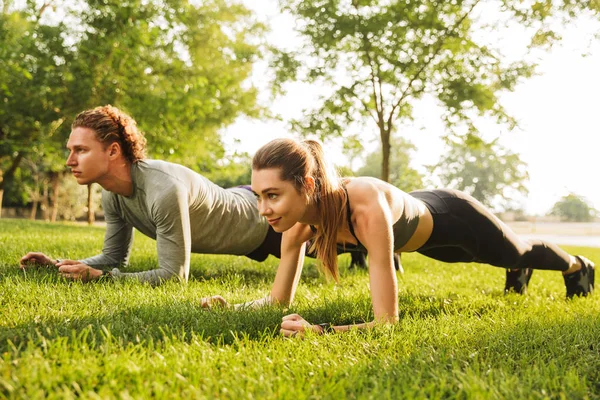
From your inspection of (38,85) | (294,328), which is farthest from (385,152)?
(294,328)

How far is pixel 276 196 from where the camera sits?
2963 mm

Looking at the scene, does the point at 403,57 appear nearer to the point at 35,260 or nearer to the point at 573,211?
the point at 35,260

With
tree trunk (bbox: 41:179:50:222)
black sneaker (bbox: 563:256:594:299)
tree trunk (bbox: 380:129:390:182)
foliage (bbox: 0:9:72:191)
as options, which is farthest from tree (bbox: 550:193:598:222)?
black sneaker (bbox: 563:256:594:299)

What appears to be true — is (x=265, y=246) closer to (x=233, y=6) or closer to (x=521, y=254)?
(x=521, y=254)

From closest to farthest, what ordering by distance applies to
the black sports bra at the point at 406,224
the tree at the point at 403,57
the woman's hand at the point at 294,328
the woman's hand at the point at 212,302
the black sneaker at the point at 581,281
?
the woman's hand at the point at 294,328 < the woman's hand at the point at 212,302 < the black sports bra at the point at 406,224 < the black sneaker at the point at 581,281 < the tree at the point at 403,57

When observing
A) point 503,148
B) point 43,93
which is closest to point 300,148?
point 503,148

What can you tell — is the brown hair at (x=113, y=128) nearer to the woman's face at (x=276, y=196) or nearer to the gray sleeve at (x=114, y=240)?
the gray sleeve at (x=114, y=240)

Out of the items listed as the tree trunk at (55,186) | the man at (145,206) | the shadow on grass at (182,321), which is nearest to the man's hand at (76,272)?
the man at (145,206)

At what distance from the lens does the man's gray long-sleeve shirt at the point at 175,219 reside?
4.02m

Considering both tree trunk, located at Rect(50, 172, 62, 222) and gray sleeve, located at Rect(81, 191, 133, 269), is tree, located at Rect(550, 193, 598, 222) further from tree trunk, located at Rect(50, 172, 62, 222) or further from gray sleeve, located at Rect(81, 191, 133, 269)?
gray sleeve, located at Rect(81, 191, 133, 269)

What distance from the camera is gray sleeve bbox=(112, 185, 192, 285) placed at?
399 cm

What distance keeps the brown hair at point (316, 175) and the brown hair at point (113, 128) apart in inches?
68.6

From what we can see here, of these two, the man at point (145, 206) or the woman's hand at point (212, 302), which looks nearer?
the woman's hand at point (212, 302)

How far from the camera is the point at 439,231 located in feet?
13.1
